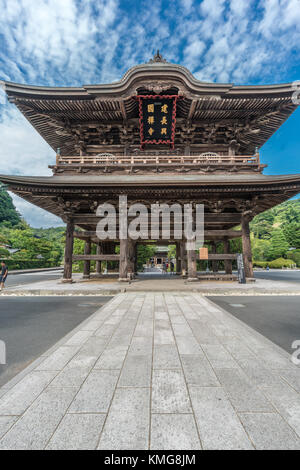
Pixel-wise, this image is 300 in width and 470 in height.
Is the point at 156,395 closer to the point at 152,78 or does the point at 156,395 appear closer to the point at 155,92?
the point at 155,92

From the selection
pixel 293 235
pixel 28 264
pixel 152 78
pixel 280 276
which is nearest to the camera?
pixel 152 78

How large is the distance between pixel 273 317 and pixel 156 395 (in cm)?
389

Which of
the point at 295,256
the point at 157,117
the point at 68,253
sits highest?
the point at 157,117

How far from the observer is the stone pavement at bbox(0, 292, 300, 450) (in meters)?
1.38

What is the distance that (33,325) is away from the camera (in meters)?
3.97

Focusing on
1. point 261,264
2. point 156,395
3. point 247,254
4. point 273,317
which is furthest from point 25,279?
point 261,264

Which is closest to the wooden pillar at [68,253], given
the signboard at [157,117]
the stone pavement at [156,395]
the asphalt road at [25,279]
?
the asphalt road at [25,279]

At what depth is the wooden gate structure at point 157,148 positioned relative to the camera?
8.54 meters

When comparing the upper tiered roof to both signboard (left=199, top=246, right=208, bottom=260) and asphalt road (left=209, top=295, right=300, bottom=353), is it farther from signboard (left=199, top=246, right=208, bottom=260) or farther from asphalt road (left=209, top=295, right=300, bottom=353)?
asphalt road (left=209, top=295, right=300, bottom=353)

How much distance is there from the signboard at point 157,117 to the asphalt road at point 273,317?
28.2 feet


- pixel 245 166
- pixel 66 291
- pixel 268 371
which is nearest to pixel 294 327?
pixel 268 371

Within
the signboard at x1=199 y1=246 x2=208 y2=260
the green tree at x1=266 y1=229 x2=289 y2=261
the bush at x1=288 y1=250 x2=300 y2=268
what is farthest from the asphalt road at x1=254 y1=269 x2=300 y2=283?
the green tree at x1=266 y1=229 x2=289 y2=261

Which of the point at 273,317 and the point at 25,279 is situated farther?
the point at 25,279

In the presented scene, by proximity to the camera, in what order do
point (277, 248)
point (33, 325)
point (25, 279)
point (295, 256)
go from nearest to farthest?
point (33, 325) < point (25, 279) < point (295, 256) < point (277, 248)
